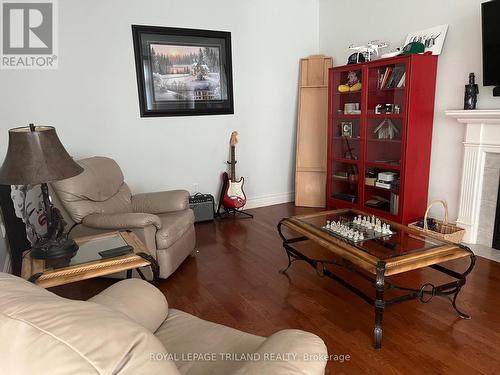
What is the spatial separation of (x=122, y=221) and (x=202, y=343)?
1510 mm

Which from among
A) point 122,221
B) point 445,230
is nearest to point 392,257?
point 445,230

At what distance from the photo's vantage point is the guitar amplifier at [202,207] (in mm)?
4148

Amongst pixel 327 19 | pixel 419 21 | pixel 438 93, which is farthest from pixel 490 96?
pixel 327 19

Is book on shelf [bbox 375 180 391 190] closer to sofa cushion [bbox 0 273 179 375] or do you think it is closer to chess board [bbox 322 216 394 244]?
chess board [bbox 322 216 394 244]

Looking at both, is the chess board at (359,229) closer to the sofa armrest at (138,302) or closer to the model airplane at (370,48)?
the sofa armrest at (138,302)

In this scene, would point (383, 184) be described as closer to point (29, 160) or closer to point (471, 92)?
point (471, 92)

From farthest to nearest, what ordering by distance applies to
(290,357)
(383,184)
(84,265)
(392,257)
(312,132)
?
(312,132) → (383,184) → (392,257) → (84,265) → (290,357)

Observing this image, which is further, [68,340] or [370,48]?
[370,48]

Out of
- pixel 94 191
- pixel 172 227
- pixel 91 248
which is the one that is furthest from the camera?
pixel 94 191

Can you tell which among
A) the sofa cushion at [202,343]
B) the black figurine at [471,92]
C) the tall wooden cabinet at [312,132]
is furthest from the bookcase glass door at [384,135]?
the sofa cushion at [202,343]

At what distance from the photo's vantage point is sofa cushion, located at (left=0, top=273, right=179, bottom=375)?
2.02 ft

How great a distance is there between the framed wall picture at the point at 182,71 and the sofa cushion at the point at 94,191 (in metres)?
1.03

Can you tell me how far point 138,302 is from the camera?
4.41 feet

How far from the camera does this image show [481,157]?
316 cm
